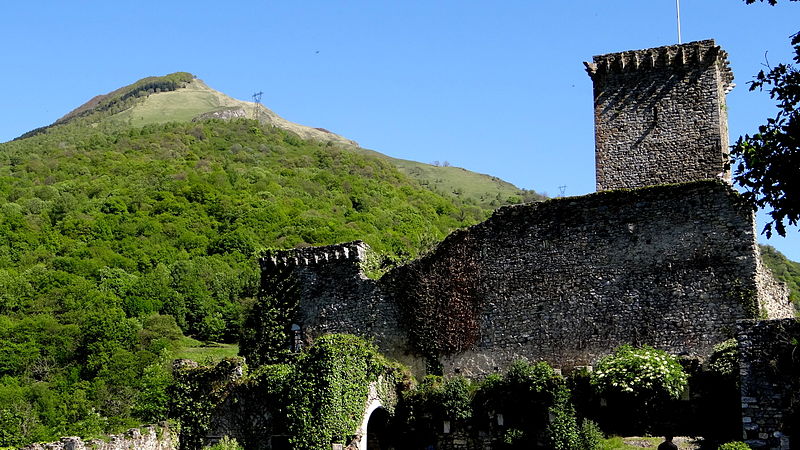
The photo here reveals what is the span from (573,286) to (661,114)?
5.74 meters

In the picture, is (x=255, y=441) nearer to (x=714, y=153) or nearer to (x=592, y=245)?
(x=592, y=245)

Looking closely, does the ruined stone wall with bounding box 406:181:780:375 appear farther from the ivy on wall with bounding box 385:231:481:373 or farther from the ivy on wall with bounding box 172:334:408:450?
the ivy on wall with bounding box 172:334:408:450

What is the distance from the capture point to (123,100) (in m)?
165

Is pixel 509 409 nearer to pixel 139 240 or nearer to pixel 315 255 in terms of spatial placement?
pixel 315 255

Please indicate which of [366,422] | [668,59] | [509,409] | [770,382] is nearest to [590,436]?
[509,409]

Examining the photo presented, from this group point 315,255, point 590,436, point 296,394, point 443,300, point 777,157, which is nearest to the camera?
point 777,157

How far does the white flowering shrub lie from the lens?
21.4 m

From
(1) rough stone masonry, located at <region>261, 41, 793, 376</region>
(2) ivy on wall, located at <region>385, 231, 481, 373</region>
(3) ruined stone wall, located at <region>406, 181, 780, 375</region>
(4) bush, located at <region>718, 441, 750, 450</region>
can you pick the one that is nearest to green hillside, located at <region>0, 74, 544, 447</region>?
(1) rough stone masonry, located at <region>261, 41, 793, 376</region>

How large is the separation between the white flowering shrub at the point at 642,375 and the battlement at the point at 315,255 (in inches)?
319

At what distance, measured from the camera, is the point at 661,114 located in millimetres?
26703

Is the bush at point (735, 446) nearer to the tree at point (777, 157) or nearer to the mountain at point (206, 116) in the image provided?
the tree at point (777, 157)

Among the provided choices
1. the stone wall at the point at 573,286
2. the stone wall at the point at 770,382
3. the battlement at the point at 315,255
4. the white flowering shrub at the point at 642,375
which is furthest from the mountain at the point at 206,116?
the stone wall at the point at 770,382

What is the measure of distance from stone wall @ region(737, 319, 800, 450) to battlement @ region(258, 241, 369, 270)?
1154 cm

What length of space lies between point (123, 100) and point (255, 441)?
148499 millimetres
